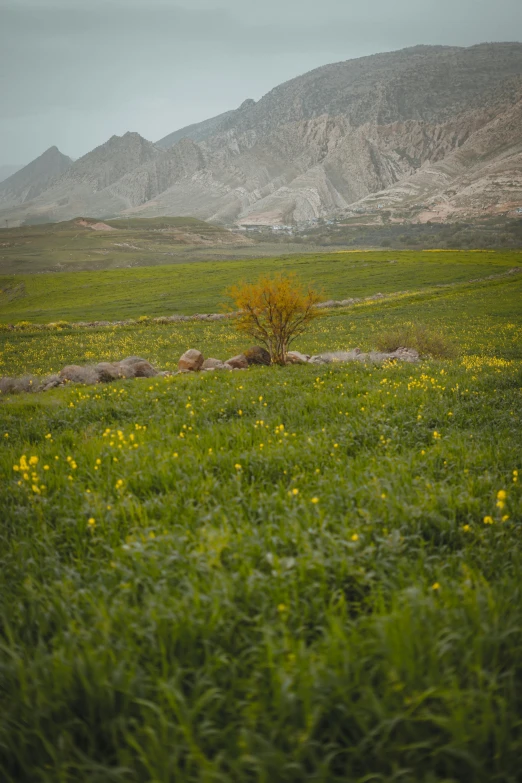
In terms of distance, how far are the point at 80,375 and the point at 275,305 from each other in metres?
8.48

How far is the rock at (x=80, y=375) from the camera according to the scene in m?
17.2

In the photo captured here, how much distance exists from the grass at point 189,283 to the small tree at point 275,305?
46.3 metres

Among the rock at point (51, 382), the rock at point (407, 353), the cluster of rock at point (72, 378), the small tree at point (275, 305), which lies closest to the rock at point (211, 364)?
the small tree at point (275, 305)

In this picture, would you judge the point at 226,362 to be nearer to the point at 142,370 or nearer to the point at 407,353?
the point at 142,370

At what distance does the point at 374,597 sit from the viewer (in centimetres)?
324

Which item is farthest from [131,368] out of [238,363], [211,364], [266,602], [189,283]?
[189,283]

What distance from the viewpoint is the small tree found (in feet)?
61.5

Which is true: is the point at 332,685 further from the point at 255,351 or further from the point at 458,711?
the point at 255,351

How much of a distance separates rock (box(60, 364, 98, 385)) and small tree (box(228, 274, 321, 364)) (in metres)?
6.26

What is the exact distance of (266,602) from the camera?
10.2 ft

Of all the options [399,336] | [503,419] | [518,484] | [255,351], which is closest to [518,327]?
[399,336]

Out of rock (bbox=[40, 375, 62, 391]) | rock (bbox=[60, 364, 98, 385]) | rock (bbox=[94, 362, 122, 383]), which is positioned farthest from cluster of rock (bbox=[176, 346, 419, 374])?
rock (bbox=[40, 375, 62, 391])

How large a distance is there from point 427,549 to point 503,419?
5573 millimetres

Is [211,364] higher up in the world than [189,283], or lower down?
Answer: lower down
